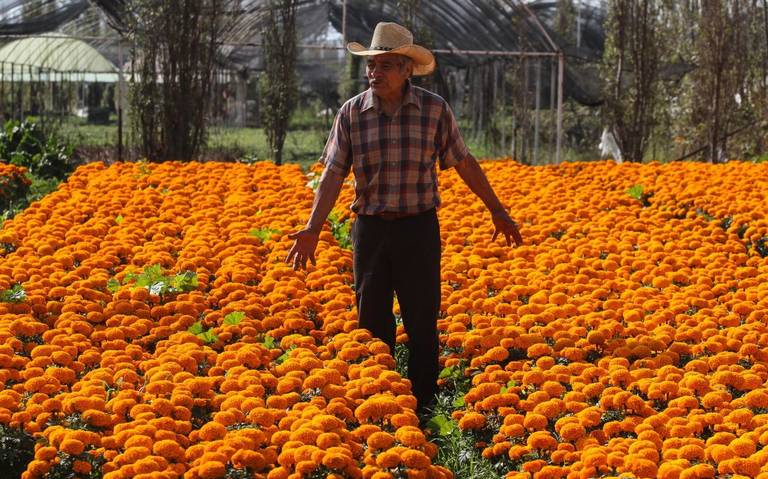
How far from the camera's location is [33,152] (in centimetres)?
1191

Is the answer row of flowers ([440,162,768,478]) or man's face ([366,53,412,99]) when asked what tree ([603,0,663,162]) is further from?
man's face ([366,53,412,99])

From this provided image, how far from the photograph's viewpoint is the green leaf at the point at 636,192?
942 centimetres

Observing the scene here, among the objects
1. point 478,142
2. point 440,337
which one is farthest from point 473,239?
point 478,142

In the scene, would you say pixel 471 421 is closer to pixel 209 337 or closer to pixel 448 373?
pixel 448 373

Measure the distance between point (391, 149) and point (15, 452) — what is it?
213 cm

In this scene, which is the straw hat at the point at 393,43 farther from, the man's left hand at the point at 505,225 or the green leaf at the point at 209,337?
the green leaf at the point at 209,337

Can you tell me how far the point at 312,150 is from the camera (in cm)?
2208

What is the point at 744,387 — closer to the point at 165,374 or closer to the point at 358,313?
the point at 358,313

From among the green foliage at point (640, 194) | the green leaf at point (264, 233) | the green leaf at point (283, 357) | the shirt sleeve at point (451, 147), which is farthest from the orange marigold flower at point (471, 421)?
the green foliage at point (640, 194)

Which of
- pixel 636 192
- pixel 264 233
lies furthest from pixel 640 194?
pixel 264 233

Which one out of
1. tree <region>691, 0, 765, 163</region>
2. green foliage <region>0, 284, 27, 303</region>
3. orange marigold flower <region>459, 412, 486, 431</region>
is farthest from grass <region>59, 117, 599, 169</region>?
orange marigold flower <region>459, 412, 486, 431</region>

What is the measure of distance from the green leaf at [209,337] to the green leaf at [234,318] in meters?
0.15

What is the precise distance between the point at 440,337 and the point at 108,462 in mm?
2287

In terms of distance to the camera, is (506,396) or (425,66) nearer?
(506,396)
